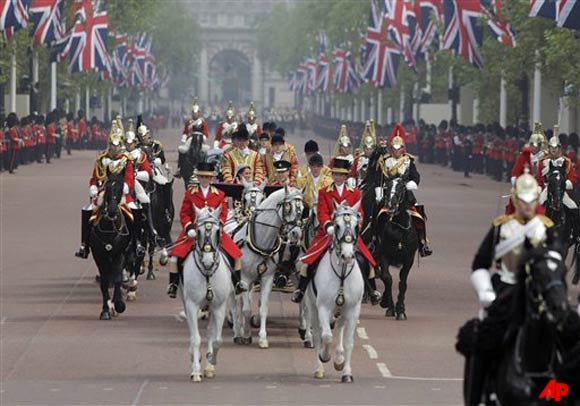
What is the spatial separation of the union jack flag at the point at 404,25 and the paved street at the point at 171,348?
136 ft

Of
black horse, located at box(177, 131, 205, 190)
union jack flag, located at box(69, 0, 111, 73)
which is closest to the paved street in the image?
black horse, located at box(177, 131, 205, 190)

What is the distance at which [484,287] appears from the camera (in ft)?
40.8

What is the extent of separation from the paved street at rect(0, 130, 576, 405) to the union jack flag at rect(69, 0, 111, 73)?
37.3m

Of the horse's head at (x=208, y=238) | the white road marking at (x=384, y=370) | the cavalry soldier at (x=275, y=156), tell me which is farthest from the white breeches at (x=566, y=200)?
the horse's head at (x=208, y=238)

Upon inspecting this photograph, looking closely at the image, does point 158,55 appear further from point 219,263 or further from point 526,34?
point 219,263

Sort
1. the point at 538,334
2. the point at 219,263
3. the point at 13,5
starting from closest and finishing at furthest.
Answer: the point at 538,334, the point at 219,263, the point at 13,5

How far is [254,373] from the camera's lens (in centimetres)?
2012

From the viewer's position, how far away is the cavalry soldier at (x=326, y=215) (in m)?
19.9

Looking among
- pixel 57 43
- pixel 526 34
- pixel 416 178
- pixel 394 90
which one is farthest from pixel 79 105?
pixel 416 178

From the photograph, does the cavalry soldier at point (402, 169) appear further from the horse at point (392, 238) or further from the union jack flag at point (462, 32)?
the union jack flag at point (462, 32)

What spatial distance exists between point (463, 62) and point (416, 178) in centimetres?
4545

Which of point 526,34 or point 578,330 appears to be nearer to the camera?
point 578,330

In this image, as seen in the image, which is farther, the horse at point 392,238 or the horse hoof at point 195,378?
the horse at point 392,238

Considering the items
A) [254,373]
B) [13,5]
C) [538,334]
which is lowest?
[254,373]
